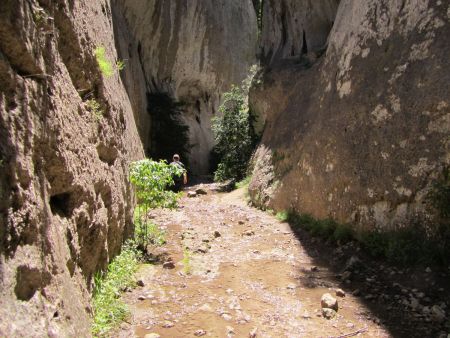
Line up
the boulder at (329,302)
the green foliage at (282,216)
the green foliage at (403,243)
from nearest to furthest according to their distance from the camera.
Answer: the boulder at (329,302)
the green foliage at (403,243)
the green foliage at (282,216)

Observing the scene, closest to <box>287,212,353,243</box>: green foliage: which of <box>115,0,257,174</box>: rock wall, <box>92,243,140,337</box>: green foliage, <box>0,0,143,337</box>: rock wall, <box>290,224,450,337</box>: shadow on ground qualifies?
<box>290,224,450,337</box>: shadow on ground

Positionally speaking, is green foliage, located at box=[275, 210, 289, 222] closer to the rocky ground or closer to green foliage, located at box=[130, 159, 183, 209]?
the rocky ground

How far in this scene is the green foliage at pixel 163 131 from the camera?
67.2 feet

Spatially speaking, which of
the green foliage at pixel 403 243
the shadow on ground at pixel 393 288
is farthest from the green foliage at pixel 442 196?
the shadow on ground at pixel 393 288

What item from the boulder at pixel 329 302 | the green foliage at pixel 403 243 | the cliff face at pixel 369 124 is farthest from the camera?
the cliff face at pixel 369 124

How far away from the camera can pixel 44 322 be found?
9.59ft

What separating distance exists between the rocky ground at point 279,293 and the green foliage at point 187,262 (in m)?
0.02

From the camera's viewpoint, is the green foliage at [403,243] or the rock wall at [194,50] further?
the rock wall at [194,50]

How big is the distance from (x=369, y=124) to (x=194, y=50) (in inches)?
732

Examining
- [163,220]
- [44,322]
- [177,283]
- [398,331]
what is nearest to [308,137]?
[163,220]

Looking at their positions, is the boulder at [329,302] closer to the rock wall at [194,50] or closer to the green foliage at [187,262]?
the green foliage at [187,262]

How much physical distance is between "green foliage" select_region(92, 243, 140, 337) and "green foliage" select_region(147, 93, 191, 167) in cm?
1442

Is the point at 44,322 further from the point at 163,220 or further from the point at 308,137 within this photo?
the point at 308,137

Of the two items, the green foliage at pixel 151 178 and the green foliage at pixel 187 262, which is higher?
the green foliage at pixel 151 178
